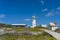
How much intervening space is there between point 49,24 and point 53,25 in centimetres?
416

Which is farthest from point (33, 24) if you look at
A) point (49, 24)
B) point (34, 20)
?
point (49, 24)

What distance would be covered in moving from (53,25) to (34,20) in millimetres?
8890

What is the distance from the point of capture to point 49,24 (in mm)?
73375

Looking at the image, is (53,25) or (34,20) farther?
(34,20)

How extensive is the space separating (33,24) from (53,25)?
867 centimetres

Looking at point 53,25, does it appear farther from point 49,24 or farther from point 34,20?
point 34,20

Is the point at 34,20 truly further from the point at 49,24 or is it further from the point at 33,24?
the point at 49,24

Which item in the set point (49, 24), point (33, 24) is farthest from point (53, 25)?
point (33, 24)

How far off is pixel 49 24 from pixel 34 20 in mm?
6405

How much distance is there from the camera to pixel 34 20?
74.1 meters

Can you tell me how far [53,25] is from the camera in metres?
69.4

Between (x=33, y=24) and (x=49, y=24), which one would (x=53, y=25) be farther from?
(x=33, y=24)

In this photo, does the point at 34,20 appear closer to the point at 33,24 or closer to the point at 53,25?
the point at 33,24
